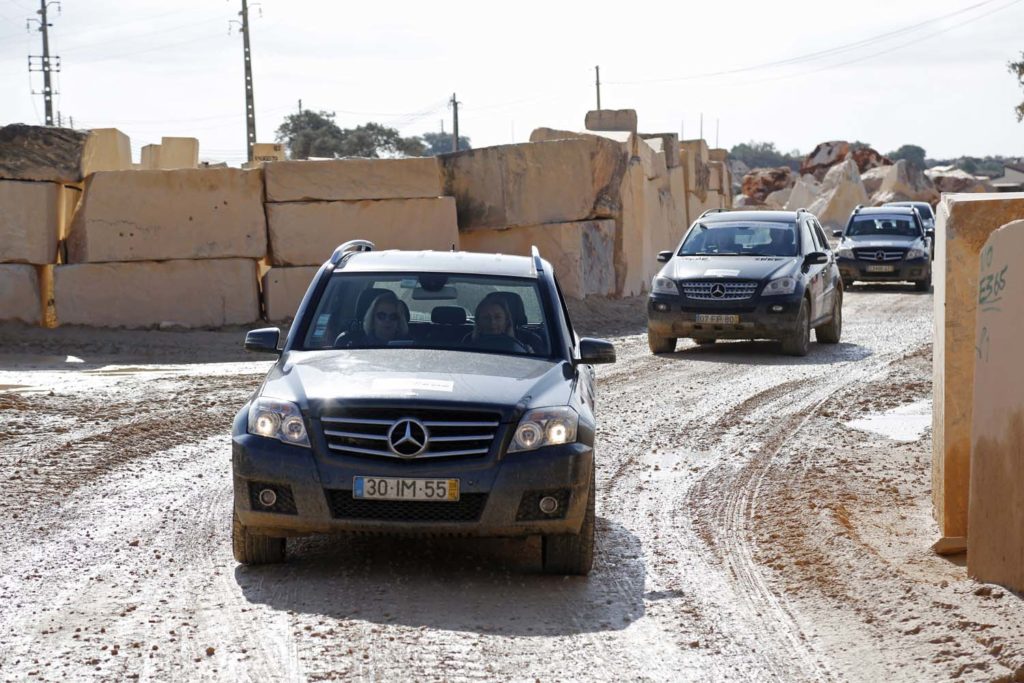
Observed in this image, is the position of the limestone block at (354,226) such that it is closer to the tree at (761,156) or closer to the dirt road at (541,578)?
the dirt road at (541,578)

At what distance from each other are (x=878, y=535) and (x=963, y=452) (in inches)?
27.5

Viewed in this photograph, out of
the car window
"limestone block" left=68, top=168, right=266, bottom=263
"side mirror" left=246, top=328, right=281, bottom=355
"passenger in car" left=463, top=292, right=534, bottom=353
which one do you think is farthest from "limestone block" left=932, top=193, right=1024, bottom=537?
"limestone block" left=68, top=168, right=266, bottom=263

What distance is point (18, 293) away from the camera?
18.1 meters

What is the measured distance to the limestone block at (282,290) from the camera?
63.3 ft

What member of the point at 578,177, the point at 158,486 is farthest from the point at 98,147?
the point at 158,486

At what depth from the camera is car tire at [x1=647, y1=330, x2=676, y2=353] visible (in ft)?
53.9

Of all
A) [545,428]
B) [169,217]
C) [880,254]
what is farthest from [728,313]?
[880,254]

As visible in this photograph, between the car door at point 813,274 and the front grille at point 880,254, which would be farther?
the front grille at point 880,254

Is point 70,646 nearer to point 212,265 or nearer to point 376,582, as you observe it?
point 376,582

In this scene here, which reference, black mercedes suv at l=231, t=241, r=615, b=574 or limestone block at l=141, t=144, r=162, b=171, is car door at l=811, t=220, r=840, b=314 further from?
limestone block at l=141, t=144, r=162, b=171

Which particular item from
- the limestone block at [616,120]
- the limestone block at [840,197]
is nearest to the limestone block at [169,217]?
the limestone block at [616,120]

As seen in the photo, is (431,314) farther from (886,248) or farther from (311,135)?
(311,135)

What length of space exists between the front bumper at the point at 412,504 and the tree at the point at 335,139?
64.4m

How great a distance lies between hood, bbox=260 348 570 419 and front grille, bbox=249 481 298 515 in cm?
36
